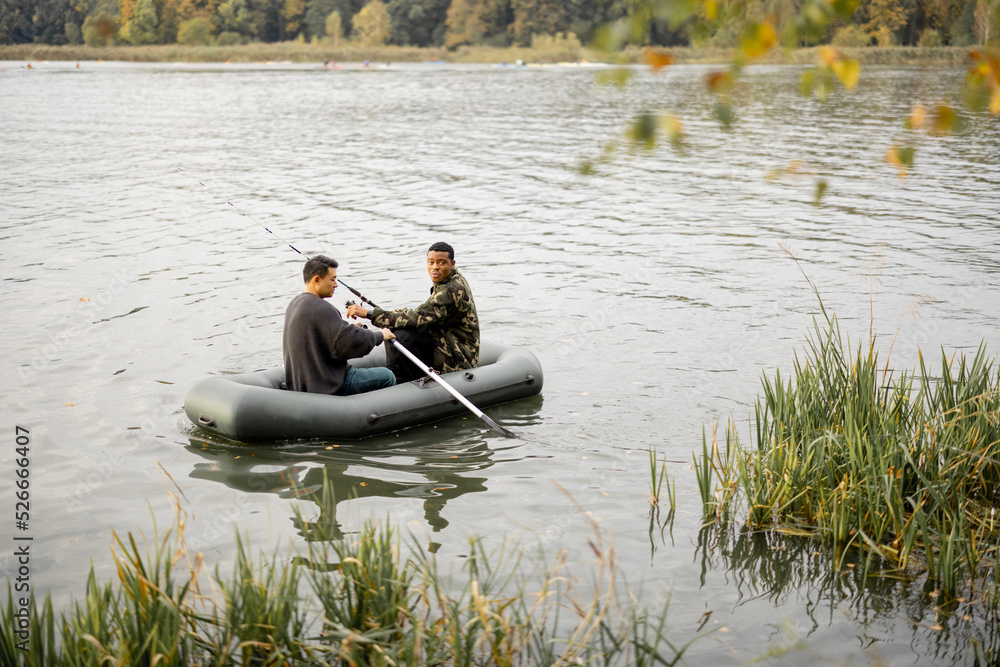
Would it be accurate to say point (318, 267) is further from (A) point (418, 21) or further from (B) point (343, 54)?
(A) point (418, 21)

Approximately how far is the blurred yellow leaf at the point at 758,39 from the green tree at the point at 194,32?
8110 cm

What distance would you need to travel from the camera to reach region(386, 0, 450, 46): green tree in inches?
3669

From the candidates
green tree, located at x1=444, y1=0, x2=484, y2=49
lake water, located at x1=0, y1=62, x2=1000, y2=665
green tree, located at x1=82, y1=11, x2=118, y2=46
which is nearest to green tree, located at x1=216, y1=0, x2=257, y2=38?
green tree, located at x1=82, y1=11, x2=118, y2=46

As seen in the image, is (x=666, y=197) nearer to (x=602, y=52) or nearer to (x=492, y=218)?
(x=492, y=218)

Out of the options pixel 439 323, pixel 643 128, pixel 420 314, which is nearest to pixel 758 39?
pixel 643 128

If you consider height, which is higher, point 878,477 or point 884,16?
point 884,16

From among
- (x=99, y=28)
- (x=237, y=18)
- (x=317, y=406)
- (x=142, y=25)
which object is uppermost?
(x=237, y=18)

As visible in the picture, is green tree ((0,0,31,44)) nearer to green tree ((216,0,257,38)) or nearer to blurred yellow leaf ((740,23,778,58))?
green tree ((216,0,257,38))

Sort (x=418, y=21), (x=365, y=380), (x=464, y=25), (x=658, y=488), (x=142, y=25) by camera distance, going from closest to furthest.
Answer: (x=658, y=488)
(x=365, y=380)
(x=142, y=25)
(x=464, y=25)
(x=418, y=21)

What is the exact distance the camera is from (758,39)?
2342 mm

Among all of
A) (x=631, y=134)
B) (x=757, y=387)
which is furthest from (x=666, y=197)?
(x=631, y=134)

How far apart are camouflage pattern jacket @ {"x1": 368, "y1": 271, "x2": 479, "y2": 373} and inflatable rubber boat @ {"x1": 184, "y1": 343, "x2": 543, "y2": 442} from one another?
0.51ft

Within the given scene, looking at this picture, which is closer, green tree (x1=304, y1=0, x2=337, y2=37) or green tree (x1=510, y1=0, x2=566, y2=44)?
green tree (x1=510, y1=0, x2=566, y2=44)

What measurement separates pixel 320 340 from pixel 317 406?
468 mm
